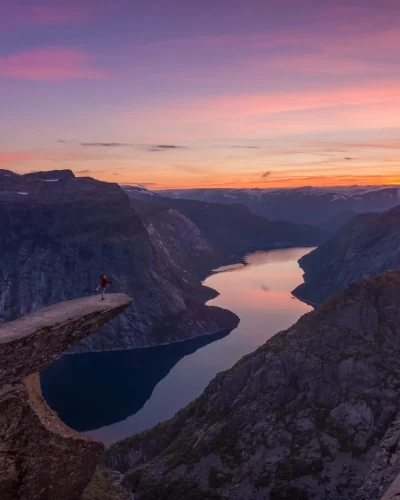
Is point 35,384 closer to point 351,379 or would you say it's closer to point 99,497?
point 99,497

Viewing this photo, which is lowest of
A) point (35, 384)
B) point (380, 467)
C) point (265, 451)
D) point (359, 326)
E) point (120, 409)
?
point (120, 409)

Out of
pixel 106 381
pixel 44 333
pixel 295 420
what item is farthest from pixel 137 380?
pixel 44 333

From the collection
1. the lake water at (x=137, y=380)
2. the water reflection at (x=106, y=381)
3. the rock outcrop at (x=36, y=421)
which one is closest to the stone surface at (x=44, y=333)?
the rock outcrop at (x=36, y=421)

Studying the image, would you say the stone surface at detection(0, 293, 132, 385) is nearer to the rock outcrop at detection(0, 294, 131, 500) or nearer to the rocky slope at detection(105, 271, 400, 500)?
the rock outcrop at detection(0, 294, 131, 500)

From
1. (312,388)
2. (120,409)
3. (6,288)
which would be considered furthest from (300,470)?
(6,288)

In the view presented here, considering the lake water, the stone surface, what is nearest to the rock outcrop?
the stone surface

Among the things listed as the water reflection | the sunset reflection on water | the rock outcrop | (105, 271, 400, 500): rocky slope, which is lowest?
the water reflection
